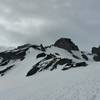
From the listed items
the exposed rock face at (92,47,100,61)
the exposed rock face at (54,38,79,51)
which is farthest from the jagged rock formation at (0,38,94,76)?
the exposed rock face at (92,47,100,61)

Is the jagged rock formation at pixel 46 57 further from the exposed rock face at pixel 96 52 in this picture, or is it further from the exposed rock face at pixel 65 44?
the exposed rock face at pixel 96 52

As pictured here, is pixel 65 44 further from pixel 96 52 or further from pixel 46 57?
pixel 46 57

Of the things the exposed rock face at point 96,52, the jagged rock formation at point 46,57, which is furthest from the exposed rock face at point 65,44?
the exposed rock face at point 96,52

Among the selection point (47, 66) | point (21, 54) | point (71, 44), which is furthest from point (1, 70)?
point (71, 44)

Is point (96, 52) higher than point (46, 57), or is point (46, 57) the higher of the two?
point (46, 57)

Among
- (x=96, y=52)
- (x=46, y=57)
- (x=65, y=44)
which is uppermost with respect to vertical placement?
(x=46, y=57)

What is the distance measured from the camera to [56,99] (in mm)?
21922

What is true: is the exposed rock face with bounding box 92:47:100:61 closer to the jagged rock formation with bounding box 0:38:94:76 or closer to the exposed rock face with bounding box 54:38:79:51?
the jagged rock formation with bounding box 0:38:94:76

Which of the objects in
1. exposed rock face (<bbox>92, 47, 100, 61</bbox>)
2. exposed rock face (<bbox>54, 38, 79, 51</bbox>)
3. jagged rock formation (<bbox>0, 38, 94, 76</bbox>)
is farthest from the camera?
exposed rock face (<bbox>54, 38, 79, 51</bbox>)

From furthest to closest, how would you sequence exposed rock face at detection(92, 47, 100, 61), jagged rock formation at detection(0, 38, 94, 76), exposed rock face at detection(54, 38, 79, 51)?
exposed rock face at detection(54, 38, 79, 51)
exposed rock face at detection(92, 47, 100, 61)
jagged rock formation at detection(0, 38, 94, 76)

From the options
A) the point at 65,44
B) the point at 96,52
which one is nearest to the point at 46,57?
the point at 65,44

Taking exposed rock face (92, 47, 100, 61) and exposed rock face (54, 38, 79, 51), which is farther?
exposed rock face (54, 38, 79, 51)

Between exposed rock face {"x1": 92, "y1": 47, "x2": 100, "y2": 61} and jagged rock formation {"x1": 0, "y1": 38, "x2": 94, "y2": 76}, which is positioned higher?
jagged rock formation {"x1": 0, "y1": 38, "x2": 94, "y2": 76}

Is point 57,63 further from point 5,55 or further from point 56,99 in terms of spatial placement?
point 5,55
